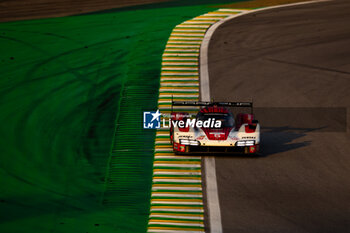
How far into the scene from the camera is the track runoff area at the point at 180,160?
12031 mm

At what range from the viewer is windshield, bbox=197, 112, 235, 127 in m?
15.5

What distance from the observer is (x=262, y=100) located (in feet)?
65.0

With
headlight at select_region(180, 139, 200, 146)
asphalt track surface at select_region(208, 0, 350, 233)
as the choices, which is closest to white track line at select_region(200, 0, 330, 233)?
asphalt track surface at select_region(208, 0, 350, 233)

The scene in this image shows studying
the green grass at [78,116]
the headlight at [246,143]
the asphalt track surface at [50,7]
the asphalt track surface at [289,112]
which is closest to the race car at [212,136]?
the headlight at [246,143]

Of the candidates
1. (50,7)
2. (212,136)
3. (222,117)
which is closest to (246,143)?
(212,136)

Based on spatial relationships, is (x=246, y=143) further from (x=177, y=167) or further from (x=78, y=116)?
(x=78, y=116)

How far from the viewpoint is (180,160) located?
15.2 m

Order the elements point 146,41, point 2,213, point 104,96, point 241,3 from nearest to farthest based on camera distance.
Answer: point 2,213 < point 104,96 < point 146,41 < point 241,3

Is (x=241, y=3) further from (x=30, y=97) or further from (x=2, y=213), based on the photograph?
(x=2, y=213)

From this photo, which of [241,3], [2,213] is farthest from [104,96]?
[241,3]

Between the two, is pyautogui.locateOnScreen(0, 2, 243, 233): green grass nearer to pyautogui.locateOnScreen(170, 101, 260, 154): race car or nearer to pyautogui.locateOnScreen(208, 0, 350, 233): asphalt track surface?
pyautogui.locateOnScreen(170, 101, 260, 154): race car

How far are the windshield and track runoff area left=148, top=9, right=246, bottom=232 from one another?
1090mm

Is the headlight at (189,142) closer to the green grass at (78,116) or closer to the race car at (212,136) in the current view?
the race car at (212,136)

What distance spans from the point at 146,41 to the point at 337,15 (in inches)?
421
